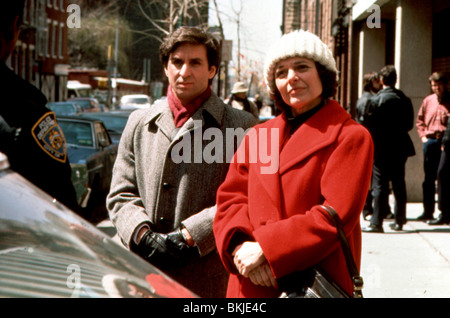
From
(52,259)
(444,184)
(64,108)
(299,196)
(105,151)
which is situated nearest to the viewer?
(52,259)

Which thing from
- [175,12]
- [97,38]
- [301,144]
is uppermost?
[97,38]

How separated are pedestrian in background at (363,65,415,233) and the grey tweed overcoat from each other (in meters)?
5.79

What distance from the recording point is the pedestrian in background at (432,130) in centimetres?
963

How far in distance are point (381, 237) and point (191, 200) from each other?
5.82 m

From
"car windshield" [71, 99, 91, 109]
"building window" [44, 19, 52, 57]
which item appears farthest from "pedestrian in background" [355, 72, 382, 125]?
"building window" [44, 19, 52, 57]

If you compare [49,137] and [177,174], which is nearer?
[49,137]

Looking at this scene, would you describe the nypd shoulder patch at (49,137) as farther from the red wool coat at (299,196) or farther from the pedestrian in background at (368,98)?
the pedestrian in background at (368,98)

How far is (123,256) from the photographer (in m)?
1.86

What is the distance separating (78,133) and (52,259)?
418 inches

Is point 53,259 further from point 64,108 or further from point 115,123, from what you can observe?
point 64,108

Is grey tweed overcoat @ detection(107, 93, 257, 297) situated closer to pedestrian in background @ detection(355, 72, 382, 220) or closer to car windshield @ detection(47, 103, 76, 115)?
pedestrian in background @ detection(355, 72, 382, 220)

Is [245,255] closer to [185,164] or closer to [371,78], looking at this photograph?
[185,164]

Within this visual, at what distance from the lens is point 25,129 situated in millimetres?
2367

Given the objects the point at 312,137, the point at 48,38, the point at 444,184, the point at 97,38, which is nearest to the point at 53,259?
the point at 312,137
